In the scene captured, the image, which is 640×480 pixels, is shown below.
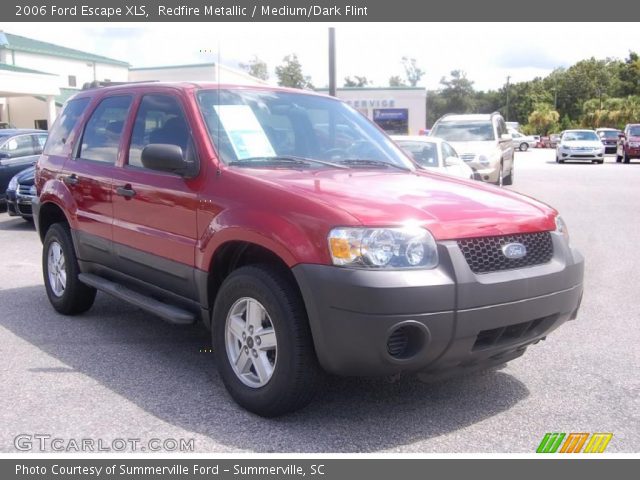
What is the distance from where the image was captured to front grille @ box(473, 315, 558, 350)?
3.59 metres

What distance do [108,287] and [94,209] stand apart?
669 millimetres

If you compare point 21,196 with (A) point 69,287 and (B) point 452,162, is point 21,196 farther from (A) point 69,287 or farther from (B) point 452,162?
(B) point 452,162

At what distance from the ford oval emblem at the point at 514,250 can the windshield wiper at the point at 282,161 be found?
130cm

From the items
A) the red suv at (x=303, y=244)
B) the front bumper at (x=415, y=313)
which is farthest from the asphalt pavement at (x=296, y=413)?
the front bumper at (x=415, y=313)

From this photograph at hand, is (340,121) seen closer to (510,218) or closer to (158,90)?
(158,90)

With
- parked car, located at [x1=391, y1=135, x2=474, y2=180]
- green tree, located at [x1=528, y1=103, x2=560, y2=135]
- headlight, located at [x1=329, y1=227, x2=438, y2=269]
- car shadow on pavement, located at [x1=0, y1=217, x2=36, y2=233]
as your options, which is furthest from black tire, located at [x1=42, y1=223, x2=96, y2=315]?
green tree, located at [x1=528, y1=103, x2=560, y2=135]

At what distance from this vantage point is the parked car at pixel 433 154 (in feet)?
38.5

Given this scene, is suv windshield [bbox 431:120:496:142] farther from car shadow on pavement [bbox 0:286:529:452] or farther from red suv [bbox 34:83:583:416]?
car shadow on pavement [bbox 0:286:529:452]

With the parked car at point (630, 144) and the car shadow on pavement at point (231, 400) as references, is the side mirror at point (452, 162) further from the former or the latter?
the parked car at point (630, 144)

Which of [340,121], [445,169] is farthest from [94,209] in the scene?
[445,169]

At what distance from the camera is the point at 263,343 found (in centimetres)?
380

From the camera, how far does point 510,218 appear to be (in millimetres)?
3793

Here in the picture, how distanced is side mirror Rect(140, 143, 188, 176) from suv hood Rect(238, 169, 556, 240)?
1.42 feet

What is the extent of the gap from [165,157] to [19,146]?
1115 centimetres
